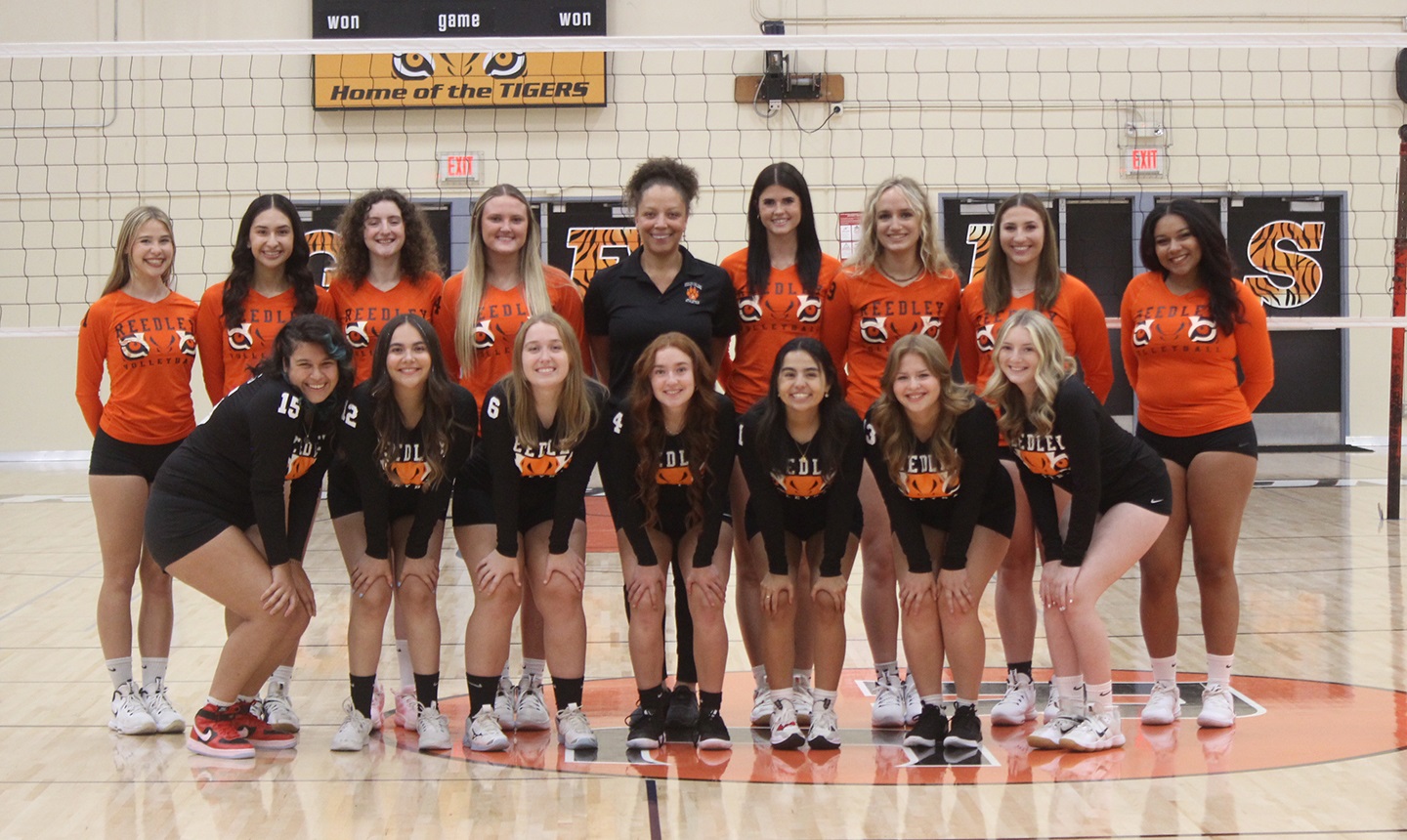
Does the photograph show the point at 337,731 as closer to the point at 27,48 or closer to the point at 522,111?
the point at 27,48

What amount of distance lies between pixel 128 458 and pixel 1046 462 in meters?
2.69

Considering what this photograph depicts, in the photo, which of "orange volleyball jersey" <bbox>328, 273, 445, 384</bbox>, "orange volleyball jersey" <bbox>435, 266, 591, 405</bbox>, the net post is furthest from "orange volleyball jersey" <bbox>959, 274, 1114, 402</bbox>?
the net post

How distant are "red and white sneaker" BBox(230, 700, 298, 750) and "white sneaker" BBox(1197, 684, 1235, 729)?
2.66 m

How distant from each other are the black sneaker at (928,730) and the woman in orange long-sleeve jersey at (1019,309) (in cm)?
30

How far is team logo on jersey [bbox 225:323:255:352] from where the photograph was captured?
389cm

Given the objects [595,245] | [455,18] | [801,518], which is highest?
[455,18]

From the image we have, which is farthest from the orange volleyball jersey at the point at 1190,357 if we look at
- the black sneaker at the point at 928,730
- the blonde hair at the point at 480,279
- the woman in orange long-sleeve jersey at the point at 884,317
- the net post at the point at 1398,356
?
the net post at the point at 1398,356

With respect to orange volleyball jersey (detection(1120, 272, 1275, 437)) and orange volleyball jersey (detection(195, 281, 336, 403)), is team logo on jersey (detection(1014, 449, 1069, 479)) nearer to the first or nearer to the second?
orange volleyball jersey (detection(1120, 272, 1275, 437))

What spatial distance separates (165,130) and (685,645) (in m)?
7.98

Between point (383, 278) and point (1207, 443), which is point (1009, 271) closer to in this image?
point (1207, 443)

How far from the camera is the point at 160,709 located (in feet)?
12.7

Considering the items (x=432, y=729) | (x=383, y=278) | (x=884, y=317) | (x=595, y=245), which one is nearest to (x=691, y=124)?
(x=595, y=245)

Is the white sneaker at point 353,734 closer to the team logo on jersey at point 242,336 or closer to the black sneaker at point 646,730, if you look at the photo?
the black sneaker at point 646,730

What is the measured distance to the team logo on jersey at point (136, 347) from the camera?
389cm
